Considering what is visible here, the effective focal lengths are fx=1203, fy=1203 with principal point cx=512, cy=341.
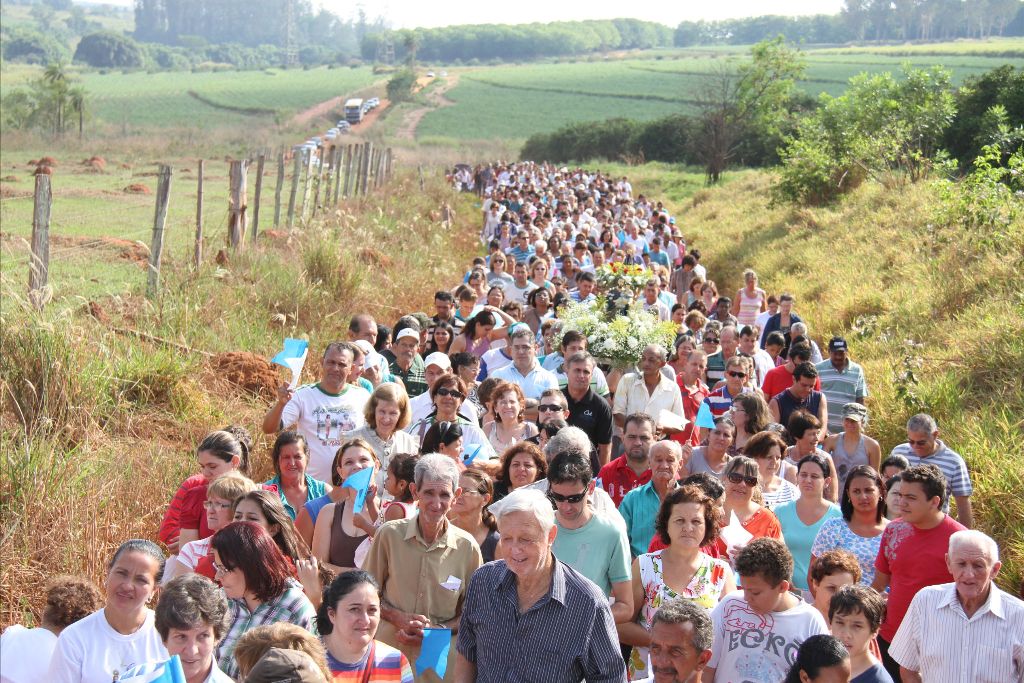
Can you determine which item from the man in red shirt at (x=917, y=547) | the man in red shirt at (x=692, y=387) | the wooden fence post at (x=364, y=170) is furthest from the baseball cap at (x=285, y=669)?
the wooden fence post at (x=364, y=170)

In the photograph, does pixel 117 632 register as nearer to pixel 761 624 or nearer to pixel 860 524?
pixel 761 624

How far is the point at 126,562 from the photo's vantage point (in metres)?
5.07

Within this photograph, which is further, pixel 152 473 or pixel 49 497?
pixel 152 473

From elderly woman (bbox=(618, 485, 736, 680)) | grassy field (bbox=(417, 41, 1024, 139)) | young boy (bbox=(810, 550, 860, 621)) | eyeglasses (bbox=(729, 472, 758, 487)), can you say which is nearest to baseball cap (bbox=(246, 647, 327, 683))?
elderly woman (bbox=(618, 485, 736, 680))

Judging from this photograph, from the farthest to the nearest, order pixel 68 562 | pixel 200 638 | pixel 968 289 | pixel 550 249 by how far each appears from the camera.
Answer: pixel 550 249, pixel 968 289, pixel 68 562, pixel 200 638

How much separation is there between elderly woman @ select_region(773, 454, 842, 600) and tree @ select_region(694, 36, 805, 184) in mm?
56387

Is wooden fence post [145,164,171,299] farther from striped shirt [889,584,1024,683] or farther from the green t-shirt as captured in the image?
striped shirt [889,584,1024,683]

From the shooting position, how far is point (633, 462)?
826cm

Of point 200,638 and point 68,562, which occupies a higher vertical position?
point 200,638

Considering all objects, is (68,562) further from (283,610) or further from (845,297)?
(845,297)

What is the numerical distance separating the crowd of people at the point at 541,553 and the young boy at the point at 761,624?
1cm

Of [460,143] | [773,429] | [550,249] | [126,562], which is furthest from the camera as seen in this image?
[460,143]

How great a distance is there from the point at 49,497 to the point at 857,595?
16.4 ft

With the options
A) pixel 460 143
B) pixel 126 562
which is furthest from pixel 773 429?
pixel 460 143
